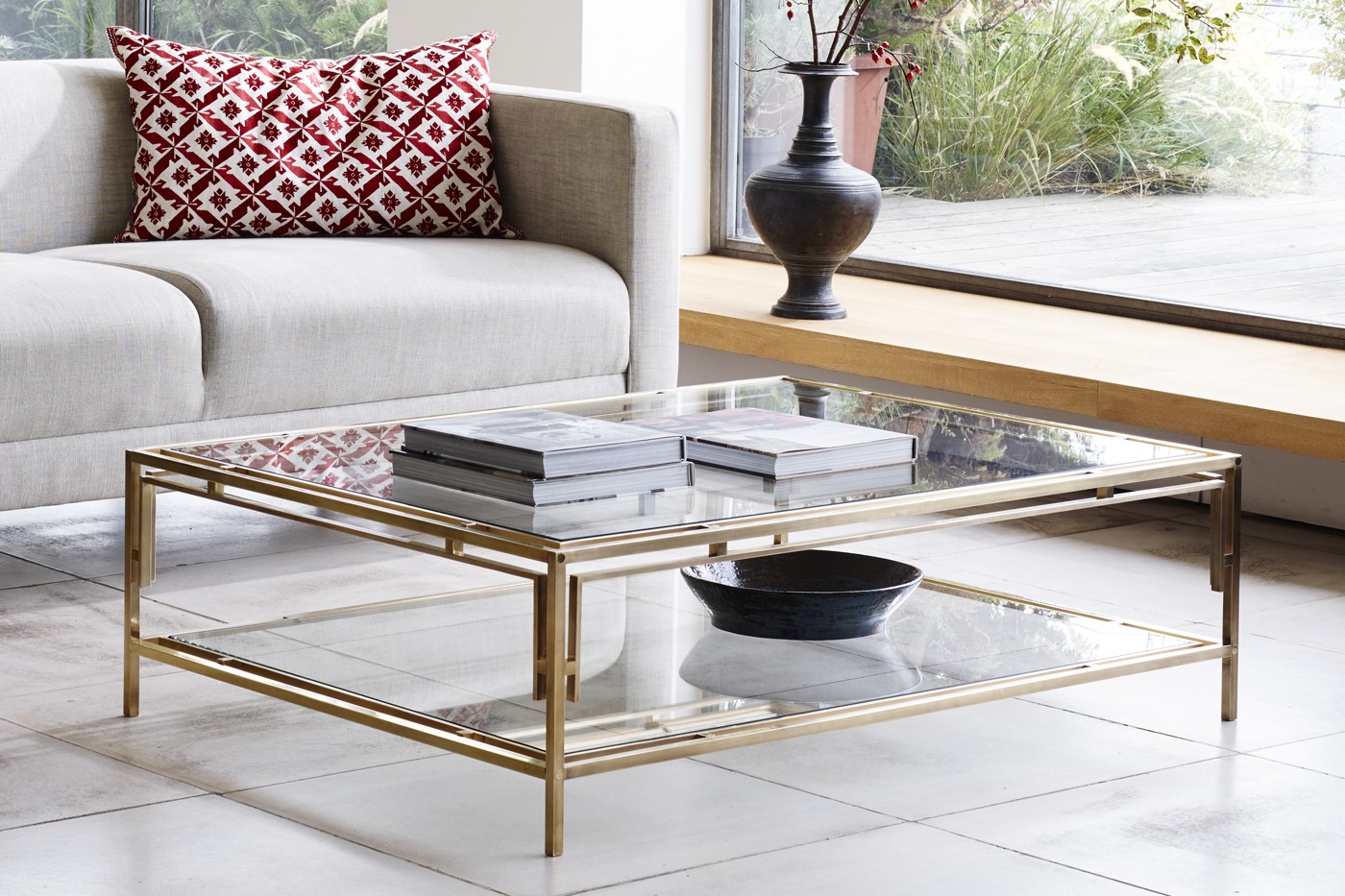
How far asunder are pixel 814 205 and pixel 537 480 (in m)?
2.25

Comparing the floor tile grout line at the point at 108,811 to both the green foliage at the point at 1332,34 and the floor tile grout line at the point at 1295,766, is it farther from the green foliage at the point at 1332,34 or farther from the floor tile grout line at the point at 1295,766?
the green foliage at the point at 1332,34

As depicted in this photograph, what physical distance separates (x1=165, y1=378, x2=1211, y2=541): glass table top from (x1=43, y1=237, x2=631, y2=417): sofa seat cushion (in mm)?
676

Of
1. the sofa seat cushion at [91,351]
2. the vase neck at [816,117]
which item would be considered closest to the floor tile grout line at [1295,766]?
the sofa seat cushion at [91,351]

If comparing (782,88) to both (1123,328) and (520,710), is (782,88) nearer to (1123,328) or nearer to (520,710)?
(1123,328)

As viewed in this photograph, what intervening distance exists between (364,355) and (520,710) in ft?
4.10

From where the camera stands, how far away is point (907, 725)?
7.87ft

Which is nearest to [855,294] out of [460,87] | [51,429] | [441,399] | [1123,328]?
[1123,328]

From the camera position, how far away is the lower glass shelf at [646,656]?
6.87 ft

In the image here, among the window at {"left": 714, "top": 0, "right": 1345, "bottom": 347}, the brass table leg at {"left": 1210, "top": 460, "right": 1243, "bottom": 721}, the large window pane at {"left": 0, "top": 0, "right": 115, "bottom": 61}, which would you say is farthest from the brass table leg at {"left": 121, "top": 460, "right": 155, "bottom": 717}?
the large window pane at {"left": 0, "top": 0, "right": 115, "bottom": 61}

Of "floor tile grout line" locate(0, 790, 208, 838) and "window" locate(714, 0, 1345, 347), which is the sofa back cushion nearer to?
"floor tile grout line" locate(0, 790, 208, 838)

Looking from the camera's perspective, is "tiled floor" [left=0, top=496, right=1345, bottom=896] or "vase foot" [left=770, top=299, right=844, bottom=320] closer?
"tiled floor" [left=0, top=496, right=1345, bottom=896]

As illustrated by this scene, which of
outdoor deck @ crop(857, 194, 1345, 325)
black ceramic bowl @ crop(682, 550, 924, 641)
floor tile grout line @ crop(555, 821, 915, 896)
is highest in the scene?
outdoor deck @ crop(857, 194, 1345, 325)

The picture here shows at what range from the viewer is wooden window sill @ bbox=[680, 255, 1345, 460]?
3.37m

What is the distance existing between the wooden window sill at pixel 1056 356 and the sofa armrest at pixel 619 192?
1.64 ft
